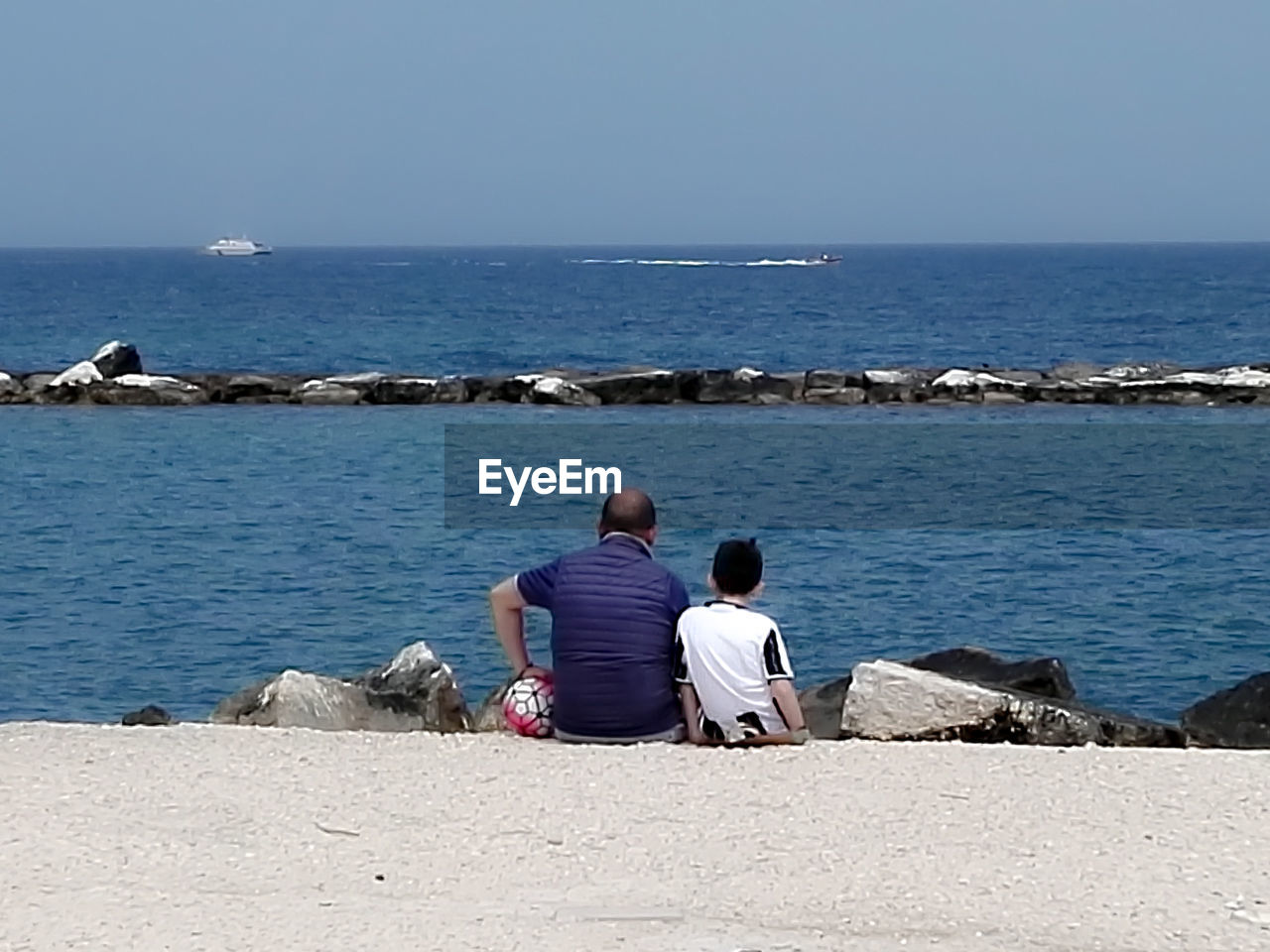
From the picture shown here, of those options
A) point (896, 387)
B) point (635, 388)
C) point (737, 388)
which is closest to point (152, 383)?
point (635, 388)

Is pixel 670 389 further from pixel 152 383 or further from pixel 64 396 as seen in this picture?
pixel 64 396

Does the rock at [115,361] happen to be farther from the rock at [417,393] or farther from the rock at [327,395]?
the rock at [417,393]

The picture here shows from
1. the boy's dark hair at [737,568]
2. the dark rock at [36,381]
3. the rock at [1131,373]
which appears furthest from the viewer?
the dark rock at [36,381]

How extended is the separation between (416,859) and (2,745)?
2.70 meters

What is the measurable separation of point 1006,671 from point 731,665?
4.09 meters

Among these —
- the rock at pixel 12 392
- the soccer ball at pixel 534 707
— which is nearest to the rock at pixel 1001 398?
the rock at pixel 12 392

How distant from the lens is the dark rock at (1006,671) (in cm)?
1203

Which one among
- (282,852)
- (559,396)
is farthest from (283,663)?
(559,396)

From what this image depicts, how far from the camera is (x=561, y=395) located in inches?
1586

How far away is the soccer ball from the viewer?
29.8 ft

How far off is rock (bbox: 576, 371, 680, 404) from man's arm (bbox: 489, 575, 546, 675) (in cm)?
3140

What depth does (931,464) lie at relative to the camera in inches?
1184

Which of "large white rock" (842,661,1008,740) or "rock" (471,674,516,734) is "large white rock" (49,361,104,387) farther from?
"large white rock" (842,661,1008,740)

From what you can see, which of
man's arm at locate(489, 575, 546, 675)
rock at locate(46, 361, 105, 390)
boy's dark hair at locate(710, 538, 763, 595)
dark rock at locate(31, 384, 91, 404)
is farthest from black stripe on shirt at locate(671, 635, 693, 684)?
rock at locate(46, 361, 105, 390)
